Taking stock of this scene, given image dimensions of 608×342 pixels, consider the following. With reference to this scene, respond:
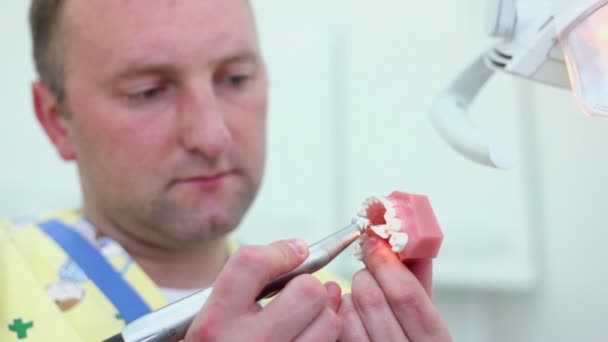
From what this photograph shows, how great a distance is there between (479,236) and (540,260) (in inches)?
5.0

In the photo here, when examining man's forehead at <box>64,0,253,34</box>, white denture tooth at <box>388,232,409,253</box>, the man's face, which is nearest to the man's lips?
the man's face

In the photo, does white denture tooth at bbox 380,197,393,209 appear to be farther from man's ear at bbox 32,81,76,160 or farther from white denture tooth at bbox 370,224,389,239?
man's ear at bbox 32,81,76,160

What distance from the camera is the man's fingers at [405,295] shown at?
391mm

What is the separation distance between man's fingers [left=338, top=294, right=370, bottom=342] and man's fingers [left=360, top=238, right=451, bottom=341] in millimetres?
24

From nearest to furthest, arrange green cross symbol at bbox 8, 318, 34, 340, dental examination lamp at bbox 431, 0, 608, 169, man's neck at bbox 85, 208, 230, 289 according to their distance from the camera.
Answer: dental examination lamp at bbox 431, 0, 608, 169, green cross symbol at bbox 8, 318, 34, 340, man's neck at bbox 85, 208, 230, 289

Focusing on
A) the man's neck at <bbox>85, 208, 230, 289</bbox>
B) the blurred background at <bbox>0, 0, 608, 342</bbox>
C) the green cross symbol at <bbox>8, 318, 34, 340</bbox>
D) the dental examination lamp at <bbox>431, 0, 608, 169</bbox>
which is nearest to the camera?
the dental examination lamp at <bbox>431, 0, 608, 169</bbox>

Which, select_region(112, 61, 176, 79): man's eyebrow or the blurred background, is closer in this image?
select_region(112, 61, 176, 79): man's eyebrow

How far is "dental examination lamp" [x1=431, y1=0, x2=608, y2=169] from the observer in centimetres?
35

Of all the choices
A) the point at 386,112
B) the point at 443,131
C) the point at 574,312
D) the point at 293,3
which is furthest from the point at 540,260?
the point at 443,131

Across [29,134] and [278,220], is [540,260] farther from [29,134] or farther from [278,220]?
[29,134]

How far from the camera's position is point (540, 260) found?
1.21 metres

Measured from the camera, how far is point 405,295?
15.3 inches

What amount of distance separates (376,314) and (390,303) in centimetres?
1

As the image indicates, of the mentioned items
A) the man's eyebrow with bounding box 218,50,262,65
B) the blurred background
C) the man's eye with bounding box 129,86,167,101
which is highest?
the man's eyebrow with bounding box 218,50,262,65
